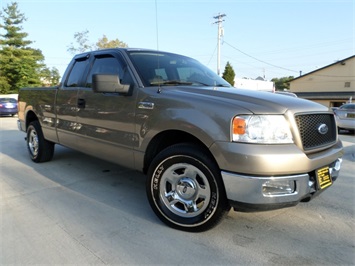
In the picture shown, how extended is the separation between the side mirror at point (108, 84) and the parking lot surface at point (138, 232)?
138 centimetres

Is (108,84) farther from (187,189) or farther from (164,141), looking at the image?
(187,189)

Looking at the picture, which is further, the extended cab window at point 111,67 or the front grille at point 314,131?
the extended cab window at point 111,67

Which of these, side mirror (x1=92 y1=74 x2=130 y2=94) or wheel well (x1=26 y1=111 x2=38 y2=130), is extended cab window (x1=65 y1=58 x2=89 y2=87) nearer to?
side mirror (x1=92 y1=74 x2=130 y2=94)

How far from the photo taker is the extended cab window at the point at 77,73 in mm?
4609

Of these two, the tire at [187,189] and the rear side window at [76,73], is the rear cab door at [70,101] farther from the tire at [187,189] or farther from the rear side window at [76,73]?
the tire at [187,189]

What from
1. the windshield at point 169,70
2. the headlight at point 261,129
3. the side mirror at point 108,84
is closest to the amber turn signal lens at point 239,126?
the headlight at point 261,129

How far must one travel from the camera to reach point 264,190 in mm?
2527

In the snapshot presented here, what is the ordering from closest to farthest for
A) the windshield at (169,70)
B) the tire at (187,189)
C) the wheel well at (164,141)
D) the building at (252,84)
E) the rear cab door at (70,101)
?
the tire at (187,189) → the wheel well at (164,141) → the windshield at (169,70) → the rear cab door at (70,101) → the building at (252,84)

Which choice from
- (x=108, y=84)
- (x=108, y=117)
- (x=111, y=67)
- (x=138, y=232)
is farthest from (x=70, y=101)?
(x=138, y=232)

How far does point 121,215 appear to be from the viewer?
3.36 meters

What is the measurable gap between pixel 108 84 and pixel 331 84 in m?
43.1

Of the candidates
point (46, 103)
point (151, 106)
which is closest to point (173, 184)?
point (151, 106)

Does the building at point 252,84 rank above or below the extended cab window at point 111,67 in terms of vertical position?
above

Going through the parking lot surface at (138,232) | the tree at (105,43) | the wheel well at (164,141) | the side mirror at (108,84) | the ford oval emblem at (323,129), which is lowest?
the parking lot surface at (138,232)
